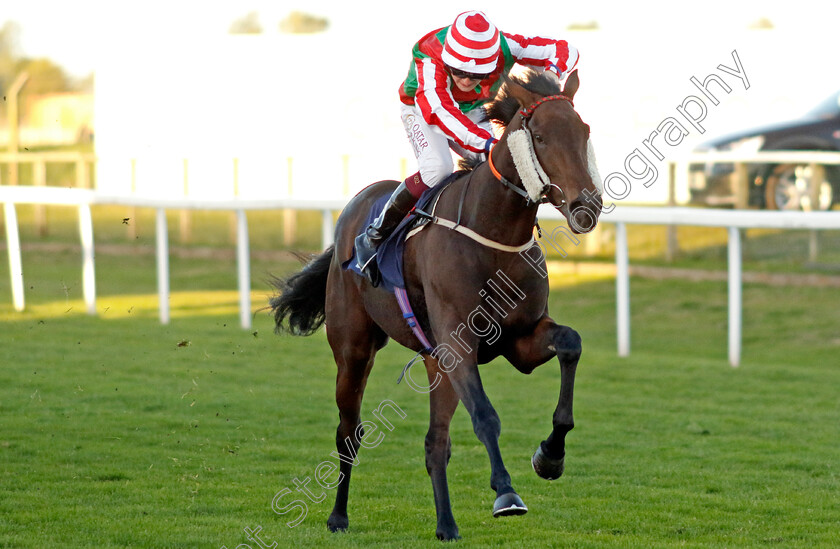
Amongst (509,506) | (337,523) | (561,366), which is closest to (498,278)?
(561,366)

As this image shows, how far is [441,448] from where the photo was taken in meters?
4.37

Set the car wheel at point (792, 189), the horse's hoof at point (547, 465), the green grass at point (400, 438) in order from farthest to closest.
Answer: the car wheel at point (792, 189)
the green grass at point (400, 438)
the horse's hoof at point (547, 465)

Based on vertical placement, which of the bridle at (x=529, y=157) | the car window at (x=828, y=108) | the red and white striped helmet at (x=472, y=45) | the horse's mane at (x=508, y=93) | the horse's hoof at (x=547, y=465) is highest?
the car window at (x=828, y=108)

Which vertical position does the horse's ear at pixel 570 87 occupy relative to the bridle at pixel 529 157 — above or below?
above

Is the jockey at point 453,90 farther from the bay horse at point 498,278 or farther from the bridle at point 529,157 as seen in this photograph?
the bridle at point 529,157

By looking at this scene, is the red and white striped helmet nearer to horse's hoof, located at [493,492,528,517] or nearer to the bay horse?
the bay horse

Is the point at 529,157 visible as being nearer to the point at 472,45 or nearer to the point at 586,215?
the point at 586,215

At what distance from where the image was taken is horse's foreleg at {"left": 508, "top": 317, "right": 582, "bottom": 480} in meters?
3.90

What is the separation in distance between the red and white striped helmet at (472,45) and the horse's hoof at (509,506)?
1.62 metres

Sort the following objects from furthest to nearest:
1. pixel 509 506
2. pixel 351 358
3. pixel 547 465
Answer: pixel 351 358 < pixel 547 465 < pixel 509 506

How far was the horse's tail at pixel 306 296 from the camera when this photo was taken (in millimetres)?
5359

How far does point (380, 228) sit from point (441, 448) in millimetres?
905

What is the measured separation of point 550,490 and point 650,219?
3.82 m

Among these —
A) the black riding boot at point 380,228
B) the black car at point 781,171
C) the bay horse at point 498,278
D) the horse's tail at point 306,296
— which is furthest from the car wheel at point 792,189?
the bay horse at point 498,278
